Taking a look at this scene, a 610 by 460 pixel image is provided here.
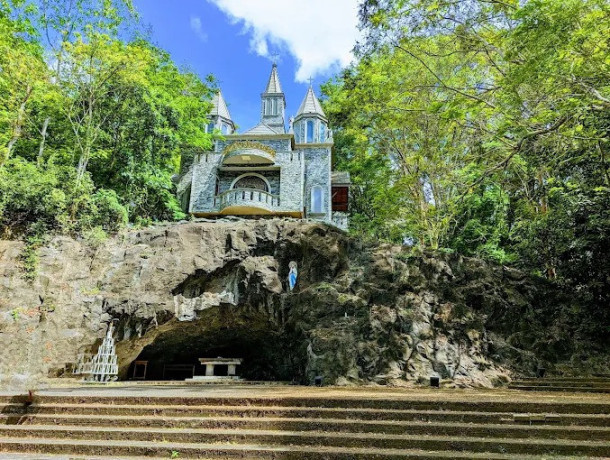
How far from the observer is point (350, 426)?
5562 mm

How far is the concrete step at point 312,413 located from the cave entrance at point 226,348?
22.5ft

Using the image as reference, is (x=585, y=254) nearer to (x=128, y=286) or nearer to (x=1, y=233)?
(x=128, y=286)

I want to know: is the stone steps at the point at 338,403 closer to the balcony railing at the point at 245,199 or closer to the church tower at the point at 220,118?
the balcony railing at the point at 245,199

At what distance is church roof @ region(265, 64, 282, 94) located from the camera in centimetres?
3134

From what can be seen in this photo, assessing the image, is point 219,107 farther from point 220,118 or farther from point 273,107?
point 273,107

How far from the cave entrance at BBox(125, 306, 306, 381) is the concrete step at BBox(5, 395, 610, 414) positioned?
6.62 m

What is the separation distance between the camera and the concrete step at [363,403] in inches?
229

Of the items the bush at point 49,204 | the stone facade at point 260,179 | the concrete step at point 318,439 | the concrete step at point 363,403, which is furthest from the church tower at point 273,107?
the concrete step at point 318,439

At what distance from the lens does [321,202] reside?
23.3 metres

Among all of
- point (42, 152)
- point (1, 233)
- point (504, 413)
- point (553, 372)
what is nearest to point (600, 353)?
point (553, 372)

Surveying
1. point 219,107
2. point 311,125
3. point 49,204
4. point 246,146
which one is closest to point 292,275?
point 49,204

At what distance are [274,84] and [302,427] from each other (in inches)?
1179

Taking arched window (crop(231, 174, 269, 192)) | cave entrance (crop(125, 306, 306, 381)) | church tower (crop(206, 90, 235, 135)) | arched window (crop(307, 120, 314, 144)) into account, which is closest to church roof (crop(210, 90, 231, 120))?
church tower (crop(206, 90, 235, 135))

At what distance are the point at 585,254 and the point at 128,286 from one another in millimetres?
15606
